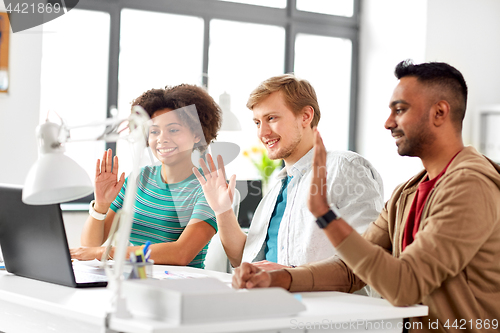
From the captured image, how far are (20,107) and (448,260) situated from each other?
276cm

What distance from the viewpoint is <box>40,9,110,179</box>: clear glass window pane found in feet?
11.8

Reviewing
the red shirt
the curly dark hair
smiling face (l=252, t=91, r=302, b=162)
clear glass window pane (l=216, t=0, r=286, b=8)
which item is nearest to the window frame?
clear glass window pane (l=216, t=0, r=286, b=8)

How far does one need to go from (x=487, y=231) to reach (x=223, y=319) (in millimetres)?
636

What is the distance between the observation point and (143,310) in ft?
3.45

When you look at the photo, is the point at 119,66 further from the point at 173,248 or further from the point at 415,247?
the point at 415,247

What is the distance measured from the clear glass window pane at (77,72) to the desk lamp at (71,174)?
7.91 feet

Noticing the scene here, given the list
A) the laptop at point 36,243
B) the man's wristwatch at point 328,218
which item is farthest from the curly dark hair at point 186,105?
the man's wristwatch at point 328,218

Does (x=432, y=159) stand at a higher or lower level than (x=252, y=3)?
lower

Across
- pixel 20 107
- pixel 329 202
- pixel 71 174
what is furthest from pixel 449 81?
pixel 20 107

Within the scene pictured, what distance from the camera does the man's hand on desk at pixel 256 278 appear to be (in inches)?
51.2

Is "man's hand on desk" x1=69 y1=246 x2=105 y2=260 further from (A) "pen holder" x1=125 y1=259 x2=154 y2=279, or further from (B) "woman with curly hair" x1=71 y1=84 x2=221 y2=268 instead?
(A) "pen holder" x1=125 y1=259 x2=154 y2=279

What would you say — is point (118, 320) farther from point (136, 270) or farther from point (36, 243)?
point (36, 243)

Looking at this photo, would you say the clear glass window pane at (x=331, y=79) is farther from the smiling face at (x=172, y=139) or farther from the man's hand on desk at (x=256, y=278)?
the man's hand on desk at (x=256, y=278)

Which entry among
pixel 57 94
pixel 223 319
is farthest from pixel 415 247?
pixel 57 94
